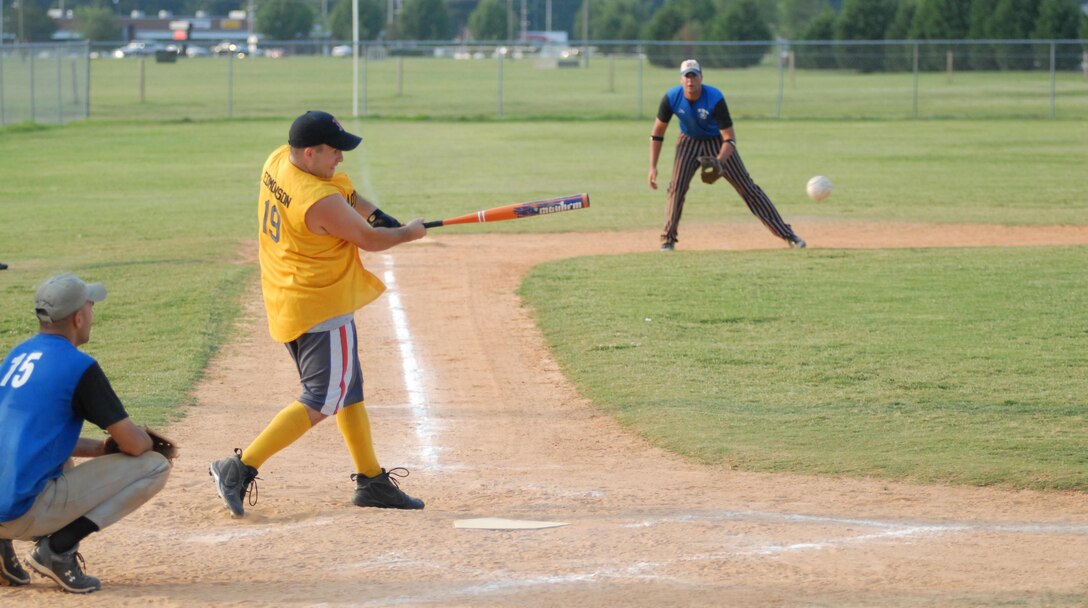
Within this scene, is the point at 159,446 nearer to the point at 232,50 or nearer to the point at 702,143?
the point at 702,143

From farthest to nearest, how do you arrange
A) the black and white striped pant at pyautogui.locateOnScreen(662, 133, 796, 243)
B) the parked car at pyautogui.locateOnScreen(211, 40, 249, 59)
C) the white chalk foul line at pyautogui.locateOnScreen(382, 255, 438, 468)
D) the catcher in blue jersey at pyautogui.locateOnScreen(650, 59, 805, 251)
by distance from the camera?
the parked car at pyautogui.locateOnScreen(211, 40, 249, 59)
the black and white striped pant at pyautogui.locateOnScreen(662, 133, 796, 243)
the catcher in blue jersey at pyautogui.locateOnScreen(650, 59, 805, 251)
the white chalk foul line at pyautogui.locateOnScreen(382, 255, 438, 468)

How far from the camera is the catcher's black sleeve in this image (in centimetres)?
463

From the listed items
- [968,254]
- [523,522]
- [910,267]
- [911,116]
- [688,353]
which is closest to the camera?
[523,522]

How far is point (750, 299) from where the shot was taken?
1104 cm

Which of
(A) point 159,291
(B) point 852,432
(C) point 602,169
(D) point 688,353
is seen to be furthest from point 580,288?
(C) point 602,169

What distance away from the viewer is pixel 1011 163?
24469 mm

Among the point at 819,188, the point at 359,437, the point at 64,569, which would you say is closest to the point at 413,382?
the point at 359,437

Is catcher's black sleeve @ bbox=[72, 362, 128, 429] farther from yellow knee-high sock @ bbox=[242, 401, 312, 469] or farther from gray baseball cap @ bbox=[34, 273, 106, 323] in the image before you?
yellow knee-high sock @ bbox=[242, 401, 312, 469]

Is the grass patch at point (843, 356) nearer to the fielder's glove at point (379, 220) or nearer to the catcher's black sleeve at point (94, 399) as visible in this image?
the fielder's glove at point (379, 220)

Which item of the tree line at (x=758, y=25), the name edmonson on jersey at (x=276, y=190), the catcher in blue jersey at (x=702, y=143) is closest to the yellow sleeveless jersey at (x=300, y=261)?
the name edmonson on jersey at (x=276, y=190)

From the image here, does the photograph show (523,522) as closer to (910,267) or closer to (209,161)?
(910,267)

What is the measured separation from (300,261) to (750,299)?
19.9 ft

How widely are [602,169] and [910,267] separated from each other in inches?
466

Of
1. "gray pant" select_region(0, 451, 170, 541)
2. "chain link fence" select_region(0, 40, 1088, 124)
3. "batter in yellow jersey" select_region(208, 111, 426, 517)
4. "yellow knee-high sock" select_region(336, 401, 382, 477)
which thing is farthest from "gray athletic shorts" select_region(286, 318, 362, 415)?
"chain link fence" select_region(0, 40, 1088, 124)
